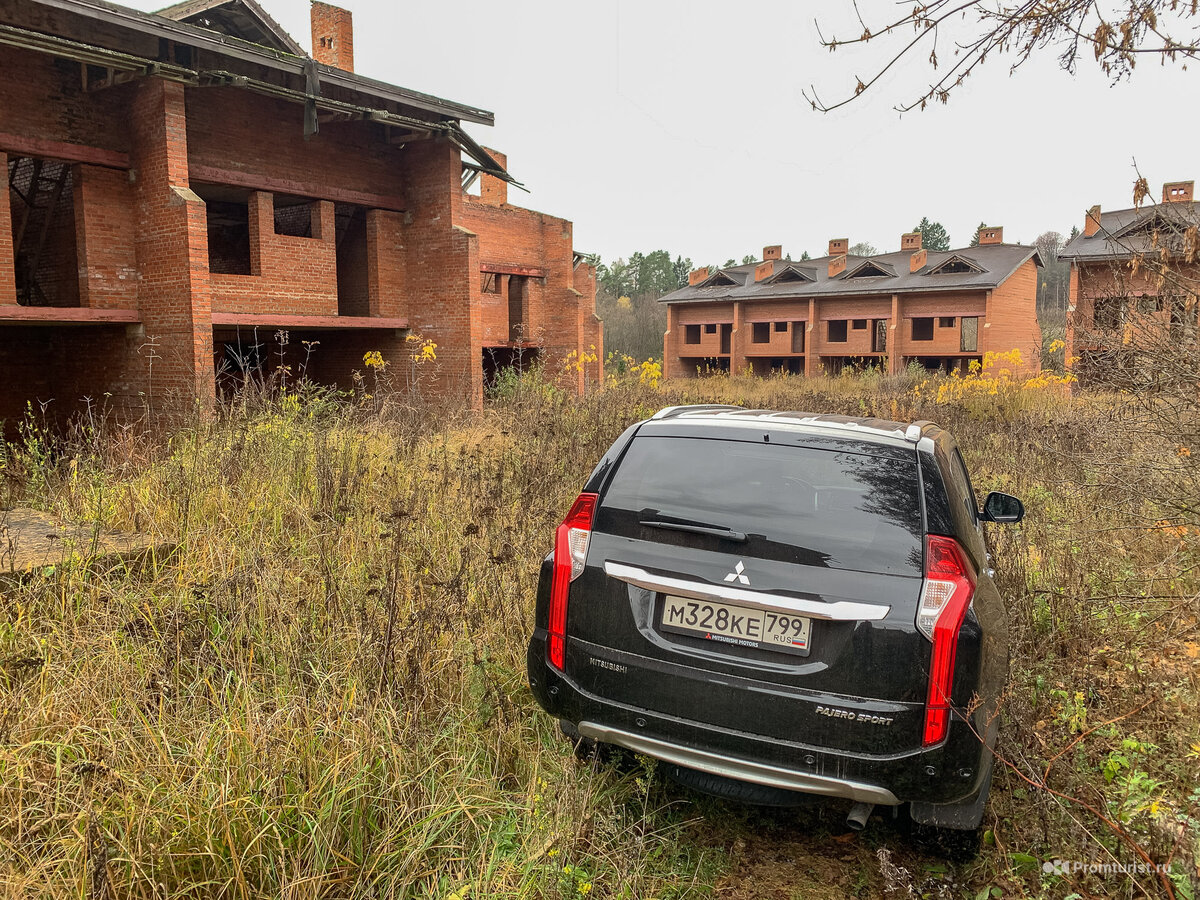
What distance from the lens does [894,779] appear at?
263 cm

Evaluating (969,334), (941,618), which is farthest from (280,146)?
(969,334)

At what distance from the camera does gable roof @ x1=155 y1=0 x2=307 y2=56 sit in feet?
46.8

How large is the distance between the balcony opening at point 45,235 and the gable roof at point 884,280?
31.4 meters

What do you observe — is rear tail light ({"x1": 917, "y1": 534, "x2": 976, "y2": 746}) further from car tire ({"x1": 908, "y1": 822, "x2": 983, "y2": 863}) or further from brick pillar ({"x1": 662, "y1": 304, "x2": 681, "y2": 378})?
brick pillar ({"x1": 662, "y1": 304, "x2": 681, "y2": 378})

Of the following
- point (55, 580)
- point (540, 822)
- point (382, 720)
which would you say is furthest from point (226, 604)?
point (540, 822)

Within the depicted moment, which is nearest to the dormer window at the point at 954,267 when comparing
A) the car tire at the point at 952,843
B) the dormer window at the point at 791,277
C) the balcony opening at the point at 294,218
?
the dormer window at the point at 791,277

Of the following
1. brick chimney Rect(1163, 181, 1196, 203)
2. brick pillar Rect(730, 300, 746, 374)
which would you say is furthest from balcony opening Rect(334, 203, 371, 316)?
brick pillar Rect(730, 300, 746, 374)

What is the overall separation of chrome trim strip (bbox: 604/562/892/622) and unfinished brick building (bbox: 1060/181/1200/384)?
6.87 feet

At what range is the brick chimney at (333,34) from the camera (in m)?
20.2

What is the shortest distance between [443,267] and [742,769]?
15.3 m

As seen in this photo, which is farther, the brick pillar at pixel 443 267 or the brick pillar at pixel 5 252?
the brick pillar at pixel 443 267

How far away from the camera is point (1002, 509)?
4.09m

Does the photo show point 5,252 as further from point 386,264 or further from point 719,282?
point 719,282

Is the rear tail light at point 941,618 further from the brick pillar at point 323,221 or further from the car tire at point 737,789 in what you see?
the brick pillar at point 323,221
